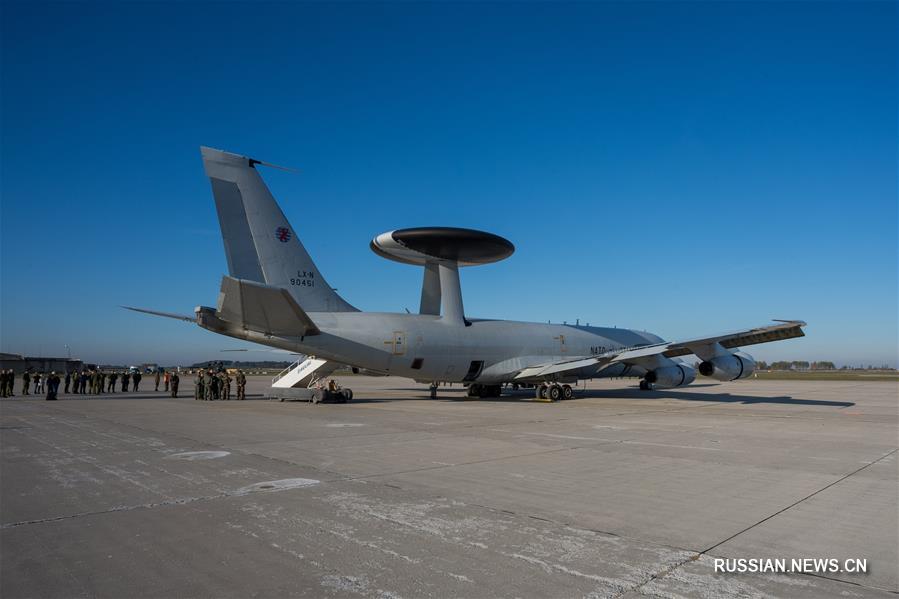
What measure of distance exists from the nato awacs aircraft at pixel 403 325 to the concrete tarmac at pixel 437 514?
365 inches

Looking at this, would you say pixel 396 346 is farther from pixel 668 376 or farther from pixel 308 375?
pixel 668 376

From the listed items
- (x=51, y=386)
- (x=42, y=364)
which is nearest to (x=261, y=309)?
(x=51, y=386)

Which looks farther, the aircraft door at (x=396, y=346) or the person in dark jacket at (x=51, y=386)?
the person in dark jacket at (x=51, y=386)

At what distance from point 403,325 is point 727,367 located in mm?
14224

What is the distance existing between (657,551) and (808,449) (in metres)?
8.09

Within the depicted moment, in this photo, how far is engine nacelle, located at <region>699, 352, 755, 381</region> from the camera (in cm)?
2403

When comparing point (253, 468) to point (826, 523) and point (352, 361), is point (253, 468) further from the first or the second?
point (352, 361)

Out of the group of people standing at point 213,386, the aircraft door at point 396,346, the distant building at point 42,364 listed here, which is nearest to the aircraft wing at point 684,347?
the aircraft door at point 396,346

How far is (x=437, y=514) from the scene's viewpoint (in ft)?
19.9

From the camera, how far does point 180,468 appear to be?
A: 8578 mm

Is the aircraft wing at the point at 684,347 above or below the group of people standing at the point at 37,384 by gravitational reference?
above

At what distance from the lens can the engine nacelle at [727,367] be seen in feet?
78.8

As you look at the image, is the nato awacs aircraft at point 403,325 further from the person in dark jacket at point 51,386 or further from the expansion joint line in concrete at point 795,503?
the expansion joint line in concrete at point 795,503

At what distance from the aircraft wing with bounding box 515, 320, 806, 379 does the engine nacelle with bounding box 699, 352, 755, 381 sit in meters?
0.73
